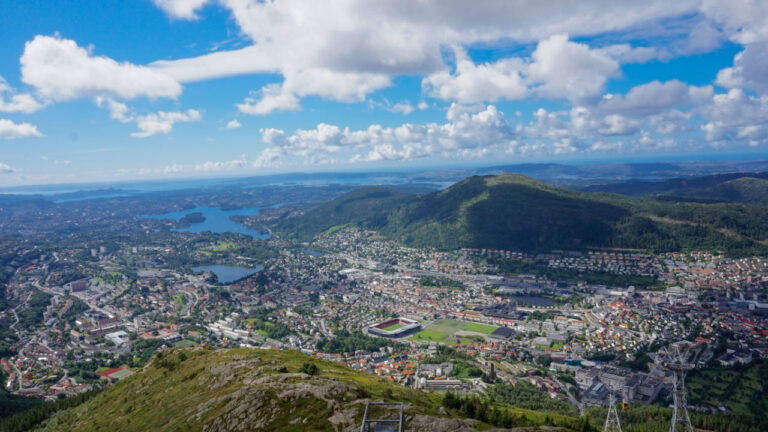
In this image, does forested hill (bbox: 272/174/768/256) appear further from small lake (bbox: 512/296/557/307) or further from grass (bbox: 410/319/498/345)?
grass (bbox: 410/319/498/345)

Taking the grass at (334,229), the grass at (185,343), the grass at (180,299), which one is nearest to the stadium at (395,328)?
the grass at (185,343)

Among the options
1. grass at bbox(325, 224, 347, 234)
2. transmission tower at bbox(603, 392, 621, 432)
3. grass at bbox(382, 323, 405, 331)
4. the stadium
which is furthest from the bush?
grass at bbox(325, 224, 347, 234)

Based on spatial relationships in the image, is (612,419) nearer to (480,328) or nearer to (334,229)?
(480,328)

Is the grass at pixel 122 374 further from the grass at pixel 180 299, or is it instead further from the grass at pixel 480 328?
the grass at pixel 480 328

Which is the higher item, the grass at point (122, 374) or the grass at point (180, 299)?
the grass at point (180, 299)

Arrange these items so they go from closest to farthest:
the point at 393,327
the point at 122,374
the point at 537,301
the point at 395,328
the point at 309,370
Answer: the point at 309,370 → the point at 122,374 → the point at 395,328 → the point at 393,327 → the point at 537,301

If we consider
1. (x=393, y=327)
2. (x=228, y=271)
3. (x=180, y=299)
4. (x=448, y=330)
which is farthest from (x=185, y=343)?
(x=228, y=271)
